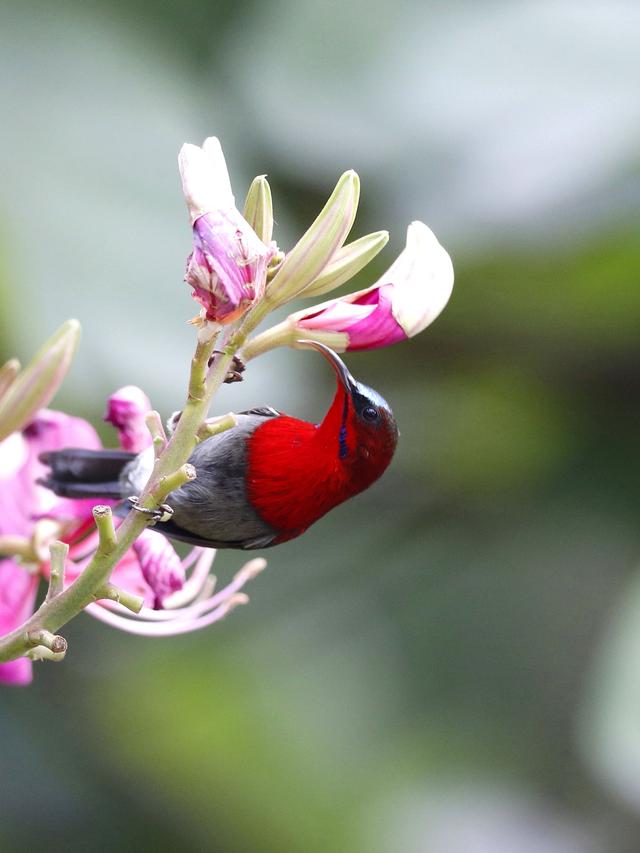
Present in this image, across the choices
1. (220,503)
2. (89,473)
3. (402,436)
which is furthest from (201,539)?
(402,436)

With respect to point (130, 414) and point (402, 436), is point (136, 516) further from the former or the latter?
point (402, 436)

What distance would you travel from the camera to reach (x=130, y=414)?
905mm

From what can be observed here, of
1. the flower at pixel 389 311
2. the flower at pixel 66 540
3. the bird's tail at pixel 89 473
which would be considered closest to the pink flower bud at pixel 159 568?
the flower at pixel 66 540

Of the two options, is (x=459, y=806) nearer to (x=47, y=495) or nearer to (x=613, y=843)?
(x=613, y=843)

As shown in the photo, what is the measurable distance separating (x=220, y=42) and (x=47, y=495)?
87.1 inches

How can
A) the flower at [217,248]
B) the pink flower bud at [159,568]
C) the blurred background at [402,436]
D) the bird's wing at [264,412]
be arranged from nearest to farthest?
1. the flower at [217,248]
2. the pink flower bud at [159,568]
3. the bird's wing at [264,412]
4. the blurred background at [402,436]

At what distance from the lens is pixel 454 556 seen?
303cm

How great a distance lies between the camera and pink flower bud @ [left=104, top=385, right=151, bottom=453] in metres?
0.89

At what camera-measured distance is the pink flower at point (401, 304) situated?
66cm

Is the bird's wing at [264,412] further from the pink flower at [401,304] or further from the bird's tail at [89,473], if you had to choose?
the pink flower at [401,304]

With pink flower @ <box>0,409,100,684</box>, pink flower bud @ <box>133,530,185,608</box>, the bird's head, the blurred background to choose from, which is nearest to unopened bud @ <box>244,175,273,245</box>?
the bird's head

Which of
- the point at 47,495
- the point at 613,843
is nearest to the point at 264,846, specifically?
the point at 613,843

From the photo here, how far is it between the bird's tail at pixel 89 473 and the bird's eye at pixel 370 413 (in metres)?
0.21

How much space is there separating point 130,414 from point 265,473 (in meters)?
0.11
